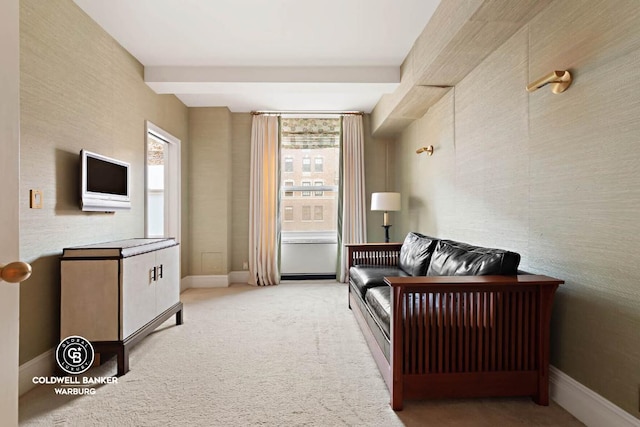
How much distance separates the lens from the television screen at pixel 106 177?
261 cm

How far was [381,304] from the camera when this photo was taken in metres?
2.26

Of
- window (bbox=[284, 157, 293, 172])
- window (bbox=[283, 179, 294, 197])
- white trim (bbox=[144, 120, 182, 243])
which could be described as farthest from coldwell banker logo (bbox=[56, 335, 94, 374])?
window (bbox=[284, 157, 293, 172])

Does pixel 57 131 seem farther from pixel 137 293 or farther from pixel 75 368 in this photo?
pixel 75 368

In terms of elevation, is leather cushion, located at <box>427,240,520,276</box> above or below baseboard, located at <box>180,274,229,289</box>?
above

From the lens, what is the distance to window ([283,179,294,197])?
5449mm

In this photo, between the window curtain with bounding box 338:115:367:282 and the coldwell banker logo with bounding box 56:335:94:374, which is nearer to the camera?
the coldwell banker logo with bounding box 56:335:94:374

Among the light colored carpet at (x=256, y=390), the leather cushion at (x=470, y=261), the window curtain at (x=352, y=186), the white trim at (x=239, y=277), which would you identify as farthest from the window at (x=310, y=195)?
the leather cushion at (x=470, y=261)

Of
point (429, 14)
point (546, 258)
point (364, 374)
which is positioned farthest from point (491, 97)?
point (364, 374)

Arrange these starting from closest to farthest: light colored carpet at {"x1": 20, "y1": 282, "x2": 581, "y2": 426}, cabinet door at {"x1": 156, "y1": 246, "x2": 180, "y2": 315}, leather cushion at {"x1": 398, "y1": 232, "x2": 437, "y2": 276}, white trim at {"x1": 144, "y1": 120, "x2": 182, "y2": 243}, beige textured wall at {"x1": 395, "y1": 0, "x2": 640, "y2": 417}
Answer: beige textured wall at {"x1": 395, "y1": 0, "x2": 640, "y2": 417}
light colored carpet at {"x1": 20, "y1": 282, "x2": 581, "y2": 426}
cabinet door at {"x1": 156, "y1": 246, "x2": 180, "y2": 315}
leather cushion at {"x1": 398, "y1": 232, "x2": 437, "y2": 276}
white trim at {"x1": 144, "y1": 120, "x2": 182, "y2": 243}

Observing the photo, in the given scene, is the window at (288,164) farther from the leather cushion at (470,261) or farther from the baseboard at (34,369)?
the baseboard at (34,369)

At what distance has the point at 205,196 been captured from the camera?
16.1ft

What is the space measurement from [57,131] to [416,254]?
2.99 metres

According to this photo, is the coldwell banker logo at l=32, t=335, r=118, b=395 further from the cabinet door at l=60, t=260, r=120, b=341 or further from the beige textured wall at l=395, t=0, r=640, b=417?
the beige textured wall at l=395, t=0, r=640, b=417

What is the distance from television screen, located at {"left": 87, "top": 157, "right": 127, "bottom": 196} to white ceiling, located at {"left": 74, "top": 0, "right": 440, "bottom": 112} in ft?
3.80
